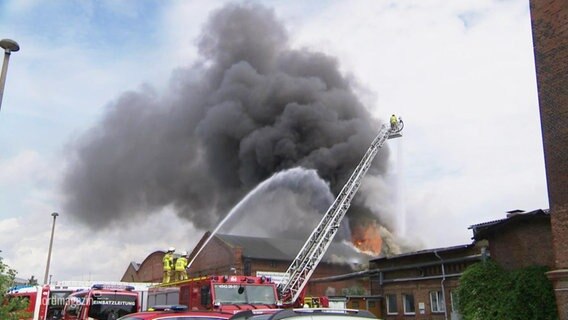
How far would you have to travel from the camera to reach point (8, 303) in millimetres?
9234

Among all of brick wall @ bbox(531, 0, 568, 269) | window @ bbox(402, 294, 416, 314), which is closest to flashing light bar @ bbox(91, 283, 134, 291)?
window @ bbox(402, 294, 416, 314)

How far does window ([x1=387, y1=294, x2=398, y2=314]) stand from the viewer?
20312 millimetres

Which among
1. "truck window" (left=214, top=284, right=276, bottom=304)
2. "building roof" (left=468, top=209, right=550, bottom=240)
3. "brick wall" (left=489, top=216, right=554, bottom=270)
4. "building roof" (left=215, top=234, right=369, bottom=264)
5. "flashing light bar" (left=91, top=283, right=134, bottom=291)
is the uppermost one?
"building roof" (left=215, top=234, right=369, bottom=264)

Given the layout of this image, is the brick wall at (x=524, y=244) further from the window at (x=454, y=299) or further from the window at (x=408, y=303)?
the window at (x=408, y=303)

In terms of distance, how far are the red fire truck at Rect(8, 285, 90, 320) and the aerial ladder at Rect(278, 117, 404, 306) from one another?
21.3 feet

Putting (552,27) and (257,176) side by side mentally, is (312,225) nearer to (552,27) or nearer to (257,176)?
(257,176)

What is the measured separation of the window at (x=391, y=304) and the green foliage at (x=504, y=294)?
14.8 ft

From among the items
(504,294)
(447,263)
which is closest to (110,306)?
(504,294)

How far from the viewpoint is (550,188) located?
13.2 m

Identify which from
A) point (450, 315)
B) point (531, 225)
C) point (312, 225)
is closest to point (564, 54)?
point (531, 225)

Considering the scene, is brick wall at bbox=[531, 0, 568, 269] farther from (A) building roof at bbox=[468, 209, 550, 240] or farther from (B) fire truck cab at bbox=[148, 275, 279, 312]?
(B) fire truck cab at bbox=[148, 275, 279, 312]

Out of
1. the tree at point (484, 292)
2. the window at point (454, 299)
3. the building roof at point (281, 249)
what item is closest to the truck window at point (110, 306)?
the tree at point (484, 292)

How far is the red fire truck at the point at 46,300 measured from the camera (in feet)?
52.4

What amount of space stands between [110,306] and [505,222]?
34.9 feet
